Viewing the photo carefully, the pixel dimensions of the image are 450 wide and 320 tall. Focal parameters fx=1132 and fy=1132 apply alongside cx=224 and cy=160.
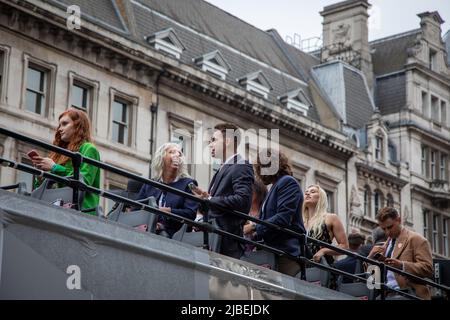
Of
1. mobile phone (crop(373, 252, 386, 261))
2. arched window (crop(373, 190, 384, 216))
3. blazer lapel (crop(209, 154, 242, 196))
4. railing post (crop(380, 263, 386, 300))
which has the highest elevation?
arched window (crop(373, 190, 384, 216))

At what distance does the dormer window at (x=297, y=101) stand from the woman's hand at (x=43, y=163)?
35.3 meters

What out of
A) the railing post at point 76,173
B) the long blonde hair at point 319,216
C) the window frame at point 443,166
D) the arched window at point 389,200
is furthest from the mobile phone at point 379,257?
the window frame at point 443,166

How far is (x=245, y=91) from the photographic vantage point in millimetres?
41875

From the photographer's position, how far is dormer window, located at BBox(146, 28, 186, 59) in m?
38.8

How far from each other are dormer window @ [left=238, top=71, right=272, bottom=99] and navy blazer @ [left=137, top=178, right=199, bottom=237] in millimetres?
31461

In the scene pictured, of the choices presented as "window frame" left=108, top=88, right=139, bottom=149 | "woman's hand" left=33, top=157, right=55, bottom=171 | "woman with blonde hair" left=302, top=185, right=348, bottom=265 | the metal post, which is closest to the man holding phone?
"woman with blonde hair" left=302, top=185, right=348, bottom=265

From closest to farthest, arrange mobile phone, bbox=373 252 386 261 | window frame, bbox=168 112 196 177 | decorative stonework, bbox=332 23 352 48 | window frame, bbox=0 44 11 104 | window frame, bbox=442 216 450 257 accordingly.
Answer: mobile phone, bbox=373 252 386 261, window frame, bbox=0 44 11 104, window frame, bbox=168 112 196 177, window frame, bbox=442 216 450 257, decorative stonework, bbox=332 23 352 48

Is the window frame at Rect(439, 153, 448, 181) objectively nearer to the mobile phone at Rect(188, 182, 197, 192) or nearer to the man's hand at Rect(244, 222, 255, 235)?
the man's hand at Rect(244, 222, 255, 235)

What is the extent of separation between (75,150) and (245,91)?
31.3 meters

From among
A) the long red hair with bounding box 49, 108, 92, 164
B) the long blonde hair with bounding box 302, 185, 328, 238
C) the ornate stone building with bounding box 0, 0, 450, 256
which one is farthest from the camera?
the ornate stone building with bounding box 0, 0, 450, 256

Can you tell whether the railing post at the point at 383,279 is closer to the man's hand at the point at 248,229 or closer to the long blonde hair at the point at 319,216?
the long blonde hair at the point at 319,216

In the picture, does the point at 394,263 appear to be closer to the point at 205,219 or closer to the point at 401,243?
the point at 401,243
